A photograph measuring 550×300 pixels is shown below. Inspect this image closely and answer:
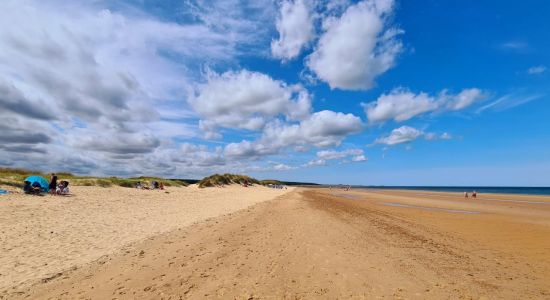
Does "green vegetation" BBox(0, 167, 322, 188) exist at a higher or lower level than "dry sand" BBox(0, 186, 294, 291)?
higher

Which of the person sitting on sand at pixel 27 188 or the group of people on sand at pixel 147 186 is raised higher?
the group of people on sand at pixel 147 186

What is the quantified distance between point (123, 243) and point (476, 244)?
15.1m

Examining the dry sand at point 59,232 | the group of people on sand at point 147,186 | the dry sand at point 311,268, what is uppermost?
the group of people on sand at point 147,186

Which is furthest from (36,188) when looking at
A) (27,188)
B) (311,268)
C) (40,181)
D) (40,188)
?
(311,268)

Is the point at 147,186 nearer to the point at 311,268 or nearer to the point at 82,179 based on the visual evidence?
the point at 82,179

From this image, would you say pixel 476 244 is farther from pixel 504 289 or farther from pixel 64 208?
pixel 64 208

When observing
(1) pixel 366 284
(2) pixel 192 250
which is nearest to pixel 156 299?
(2) pixel 192 250

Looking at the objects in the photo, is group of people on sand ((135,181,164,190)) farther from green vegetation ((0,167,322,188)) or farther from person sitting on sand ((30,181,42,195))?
person sitting on sand ((30,181,42,195))

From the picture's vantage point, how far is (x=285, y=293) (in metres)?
7.27

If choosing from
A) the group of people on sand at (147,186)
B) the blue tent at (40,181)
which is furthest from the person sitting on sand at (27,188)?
the group of people on sand at (147,186)

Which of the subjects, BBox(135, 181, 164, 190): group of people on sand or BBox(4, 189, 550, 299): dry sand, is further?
BBox(135, 181, 164, 190): group of people on sand

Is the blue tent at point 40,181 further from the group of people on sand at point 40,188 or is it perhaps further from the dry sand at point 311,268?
the dry sand at point 311,268

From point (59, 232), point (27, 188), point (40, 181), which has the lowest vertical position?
point (59, 232)

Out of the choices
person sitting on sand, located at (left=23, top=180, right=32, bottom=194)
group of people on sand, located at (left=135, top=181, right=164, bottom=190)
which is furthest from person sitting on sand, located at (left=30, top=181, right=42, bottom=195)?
group of people on sand, located at (left=135, top=181, right=164, bottom=190)
